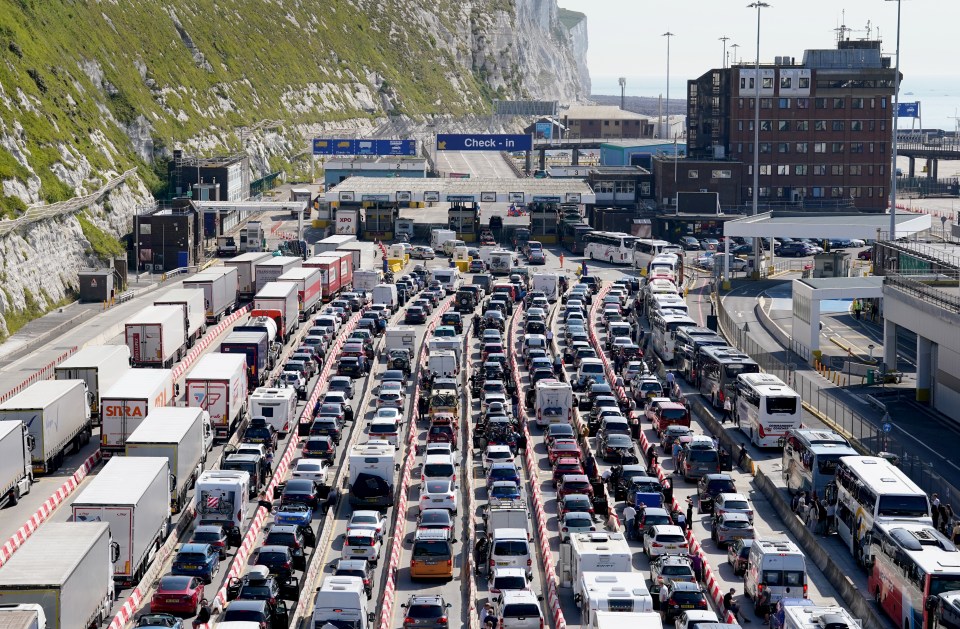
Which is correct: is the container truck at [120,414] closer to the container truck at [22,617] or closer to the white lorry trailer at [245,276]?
the container truck at [22,617]

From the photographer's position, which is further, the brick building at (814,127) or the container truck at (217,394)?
the brick building at (814,127)

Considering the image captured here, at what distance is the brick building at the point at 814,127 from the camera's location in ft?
434

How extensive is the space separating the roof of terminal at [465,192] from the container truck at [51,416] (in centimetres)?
7408

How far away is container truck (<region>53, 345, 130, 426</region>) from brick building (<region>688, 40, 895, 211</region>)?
283ft

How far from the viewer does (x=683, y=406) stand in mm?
57531

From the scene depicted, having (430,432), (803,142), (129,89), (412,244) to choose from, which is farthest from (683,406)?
(129,89)

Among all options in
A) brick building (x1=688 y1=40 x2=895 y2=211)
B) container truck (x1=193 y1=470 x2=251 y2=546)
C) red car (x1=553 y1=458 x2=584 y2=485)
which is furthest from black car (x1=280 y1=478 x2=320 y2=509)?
brick building (x1=688 y1=40 x2=895 y2=211)

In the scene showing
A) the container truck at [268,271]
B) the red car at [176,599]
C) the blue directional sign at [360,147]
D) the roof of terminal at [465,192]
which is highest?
the blue directional sign at [360,147]

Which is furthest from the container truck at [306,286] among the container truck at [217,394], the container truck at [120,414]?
the container truck at [120,414]

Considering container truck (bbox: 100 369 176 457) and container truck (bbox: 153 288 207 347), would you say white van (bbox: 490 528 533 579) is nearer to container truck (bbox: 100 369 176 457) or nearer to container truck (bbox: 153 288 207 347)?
container truck (bbox: 100 369 176 457)

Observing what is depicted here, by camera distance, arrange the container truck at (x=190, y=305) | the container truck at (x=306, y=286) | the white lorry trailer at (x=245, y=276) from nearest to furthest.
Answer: the container truck at (x=190, y=305) < the container truck at (x=306, y=286) < the white lorry trailer at (x=245, y=276)

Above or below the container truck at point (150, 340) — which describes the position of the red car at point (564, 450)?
below

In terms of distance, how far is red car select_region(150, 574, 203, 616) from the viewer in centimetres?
3597

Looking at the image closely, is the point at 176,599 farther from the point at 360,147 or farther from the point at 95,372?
the point at 360,147
